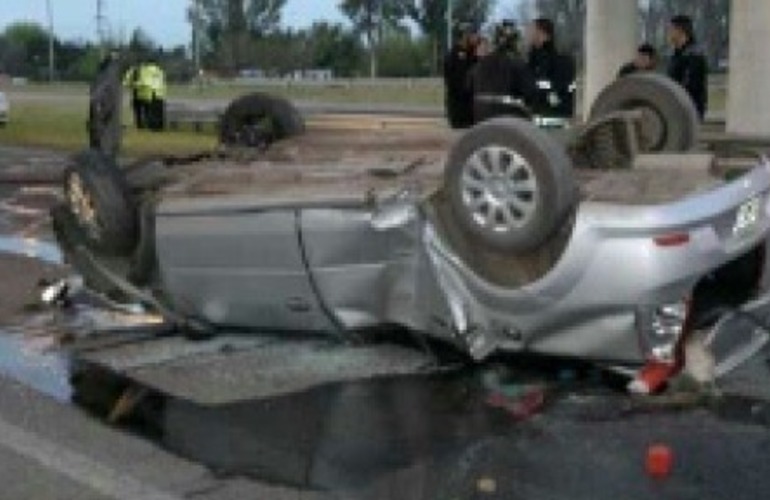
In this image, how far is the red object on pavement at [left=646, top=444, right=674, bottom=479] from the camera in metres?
5.04

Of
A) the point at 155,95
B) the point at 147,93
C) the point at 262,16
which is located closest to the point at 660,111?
the point at 147,93

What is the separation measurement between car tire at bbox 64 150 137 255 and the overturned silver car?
0.04 feet

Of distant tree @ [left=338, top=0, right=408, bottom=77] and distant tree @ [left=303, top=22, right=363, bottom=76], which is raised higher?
distant tree @ [left=338, top=0, right=408, bottom=77]

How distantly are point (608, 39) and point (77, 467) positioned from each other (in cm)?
2526

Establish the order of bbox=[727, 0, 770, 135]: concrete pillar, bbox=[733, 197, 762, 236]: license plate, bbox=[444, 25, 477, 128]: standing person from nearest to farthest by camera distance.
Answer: bbox=[733, 197, 762, 236]: license plate < bbox=[444, 25, 477, 128]: standing person < bbox=[727, 0, 770, 135]: concrete pillar

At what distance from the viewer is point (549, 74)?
10.2 metres

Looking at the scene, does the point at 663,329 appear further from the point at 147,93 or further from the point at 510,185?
the point at 147,93

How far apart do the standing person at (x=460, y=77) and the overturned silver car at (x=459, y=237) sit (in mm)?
4016

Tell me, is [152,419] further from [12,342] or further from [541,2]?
[541,2]

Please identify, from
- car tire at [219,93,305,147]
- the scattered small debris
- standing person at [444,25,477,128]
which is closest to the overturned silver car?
car tire at [219,93,305,147]

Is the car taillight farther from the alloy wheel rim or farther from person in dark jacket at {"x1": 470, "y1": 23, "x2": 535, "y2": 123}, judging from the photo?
person in dark jacket at {"x1": 470, "y1": 23, "x2": 535, "y2": 123}

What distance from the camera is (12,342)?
7.66m

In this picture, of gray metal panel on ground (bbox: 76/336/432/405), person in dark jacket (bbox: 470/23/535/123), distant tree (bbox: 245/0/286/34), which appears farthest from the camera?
distant tree (bbox: 245/0/286/34)

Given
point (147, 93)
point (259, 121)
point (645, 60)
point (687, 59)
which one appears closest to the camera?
point (259, 121)
